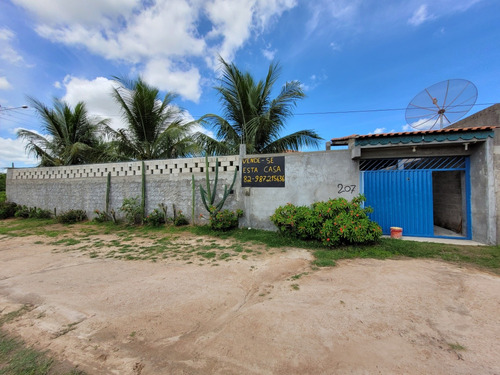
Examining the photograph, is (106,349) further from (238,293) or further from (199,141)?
(199,141)

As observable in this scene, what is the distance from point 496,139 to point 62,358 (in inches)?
316

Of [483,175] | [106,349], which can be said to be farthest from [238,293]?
[483,175]

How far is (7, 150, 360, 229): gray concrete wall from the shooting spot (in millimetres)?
5738

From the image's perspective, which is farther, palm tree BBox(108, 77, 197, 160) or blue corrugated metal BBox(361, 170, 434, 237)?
palm tree BBox(108, 77, 197, 160)

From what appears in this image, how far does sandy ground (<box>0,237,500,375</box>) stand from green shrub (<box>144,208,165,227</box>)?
347 centimetres

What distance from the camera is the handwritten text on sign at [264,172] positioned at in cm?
618

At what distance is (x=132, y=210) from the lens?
24.8ft

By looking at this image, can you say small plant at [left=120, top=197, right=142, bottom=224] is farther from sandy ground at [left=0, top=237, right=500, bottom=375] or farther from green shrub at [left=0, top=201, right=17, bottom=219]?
green shrub at [left=0, top=201, right=17, bottom=219]

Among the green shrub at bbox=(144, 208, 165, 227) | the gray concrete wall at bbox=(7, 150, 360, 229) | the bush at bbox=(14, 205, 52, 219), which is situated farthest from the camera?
the bush at bbox=(14, 205, 52, 219)

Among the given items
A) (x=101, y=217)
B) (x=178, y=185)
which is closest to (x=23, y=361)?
(x=178, y=185)

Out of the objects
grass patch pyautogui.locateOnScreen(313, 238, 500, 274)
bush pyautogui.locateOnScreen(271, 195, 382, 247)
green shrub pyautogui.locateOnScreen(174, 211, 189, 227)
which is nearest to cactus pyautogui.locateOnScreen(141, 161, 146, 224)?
green shrub pyautogui.locateOnScreen(174, 211, 189, 227)

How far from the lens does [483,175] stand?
16.0ft

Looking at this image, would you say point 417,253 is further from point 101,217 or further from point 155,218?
point 101,217

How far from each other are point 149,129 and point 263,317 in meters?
9.29
